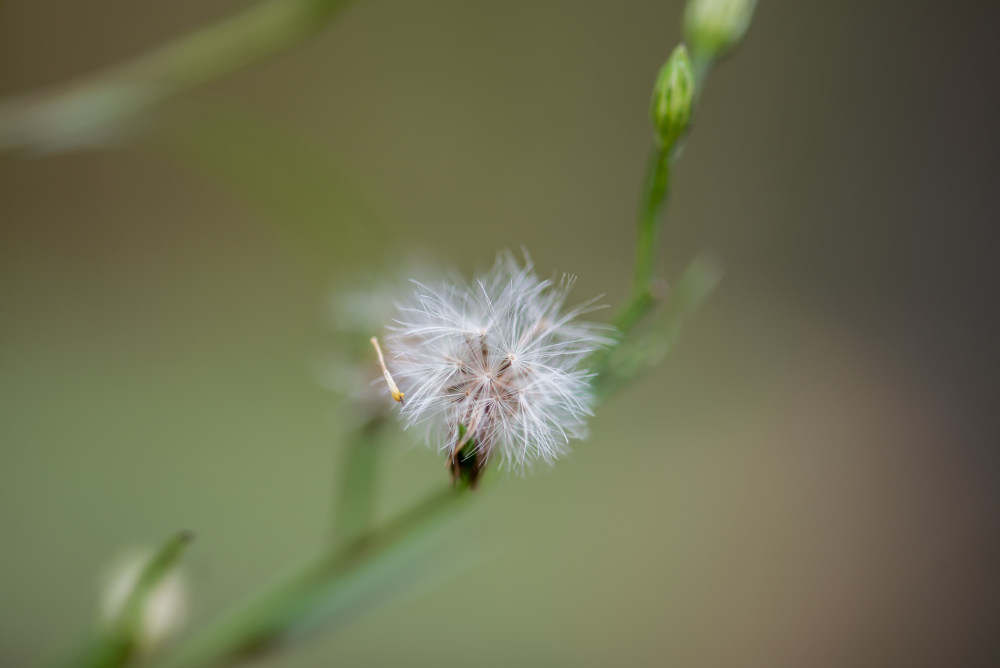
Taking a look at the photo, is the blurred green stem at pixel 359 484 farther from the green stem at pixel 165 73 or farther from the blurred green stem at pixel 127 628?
the green stem at pixel 165 73

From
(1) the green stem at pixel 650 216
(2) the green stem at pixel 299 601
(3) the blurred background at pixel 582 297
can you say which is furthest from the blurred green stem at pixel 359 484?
(3) the blurred background at pixel 582 297

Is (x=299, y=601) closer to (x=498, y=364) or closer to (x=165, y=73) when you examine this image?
(x=498, y=364)

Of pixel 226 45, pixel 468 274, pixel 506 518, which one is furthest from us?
pixel 468 274

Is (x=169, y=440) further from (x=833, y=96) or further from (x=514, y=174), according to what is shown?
(x=833, y=96)

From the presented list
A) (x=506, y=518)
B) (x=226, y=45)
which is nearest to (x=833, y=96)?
(x=506, y=518)

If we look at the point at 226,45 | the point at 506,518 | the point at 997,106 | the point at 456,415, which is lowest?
the point at 456,415

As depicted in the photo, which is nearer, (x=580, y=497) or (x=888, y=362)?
(x=580, y=497)

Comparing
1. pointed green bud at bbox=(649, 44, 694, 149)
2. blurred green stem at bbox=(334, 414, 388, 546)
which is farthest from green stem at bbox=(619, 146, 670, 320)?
blurred green stem at bbox=(334, 414, 388, 546)

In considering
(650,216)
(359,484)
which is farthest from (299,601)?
(650,216)

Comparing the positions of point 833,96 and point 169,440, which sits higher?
point 833,96
